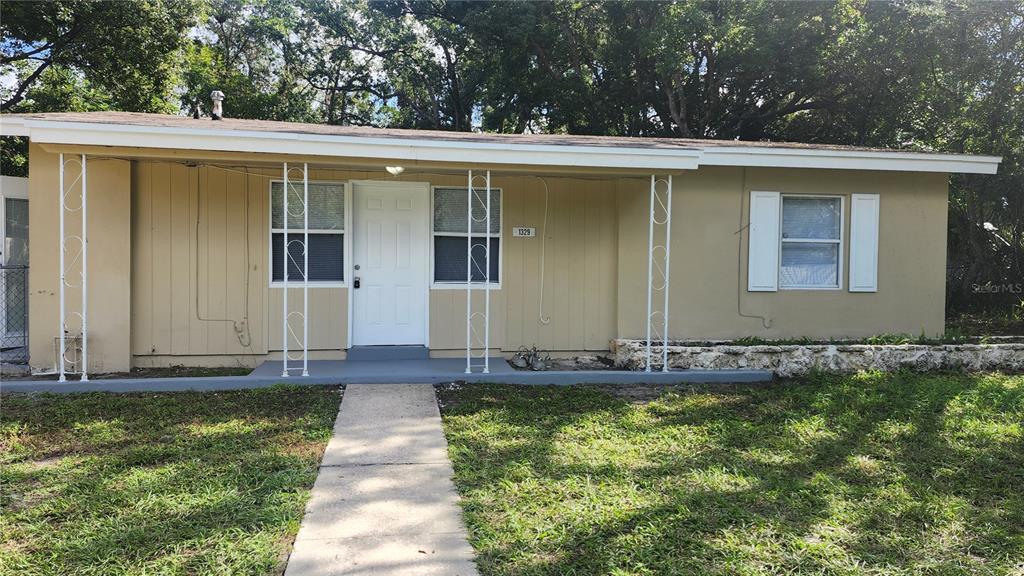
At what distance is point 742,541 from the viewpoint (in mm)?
3123

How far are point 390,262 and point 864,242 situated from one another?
5931mm

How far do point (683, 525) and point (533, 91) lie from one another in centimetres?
1618

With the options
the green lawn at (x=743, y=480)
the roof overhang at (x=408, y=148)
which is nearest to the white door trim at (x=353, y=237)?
the roof overhang at (x=408, y=148)

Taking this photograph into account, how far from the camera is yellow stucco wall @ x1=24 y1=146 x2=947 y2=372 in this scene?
6852mm

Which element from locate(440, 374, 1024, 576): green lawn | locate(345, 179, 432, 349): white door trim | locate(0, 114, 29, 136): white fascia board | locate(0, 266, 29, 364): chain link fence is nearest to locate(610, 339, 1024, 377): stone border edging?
locate(440, 374, 1024, 576): green lawn

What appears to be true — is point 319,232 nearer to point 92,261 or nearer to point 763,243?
point 92,261

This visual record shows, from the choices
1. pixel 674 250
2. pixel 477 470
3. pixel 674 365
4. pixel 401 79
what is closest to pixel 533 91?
pixel 401 79

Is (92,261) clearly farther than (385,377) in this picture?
Yes

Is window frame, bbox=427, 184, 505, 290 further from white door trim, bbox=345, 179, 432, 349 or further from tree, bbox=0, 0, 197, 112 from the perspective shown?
tree, bbox=0, 0, 197, 112

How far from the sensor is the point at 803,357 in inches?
285

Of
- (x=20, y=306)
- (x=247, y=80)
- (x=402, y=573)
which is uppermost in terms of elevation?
(x=247, y=80)

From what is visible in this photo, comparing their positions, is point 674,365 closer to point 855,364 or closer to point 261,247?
point 855,364

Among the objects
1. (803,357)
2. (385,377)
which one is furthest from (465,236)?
(803,357)
